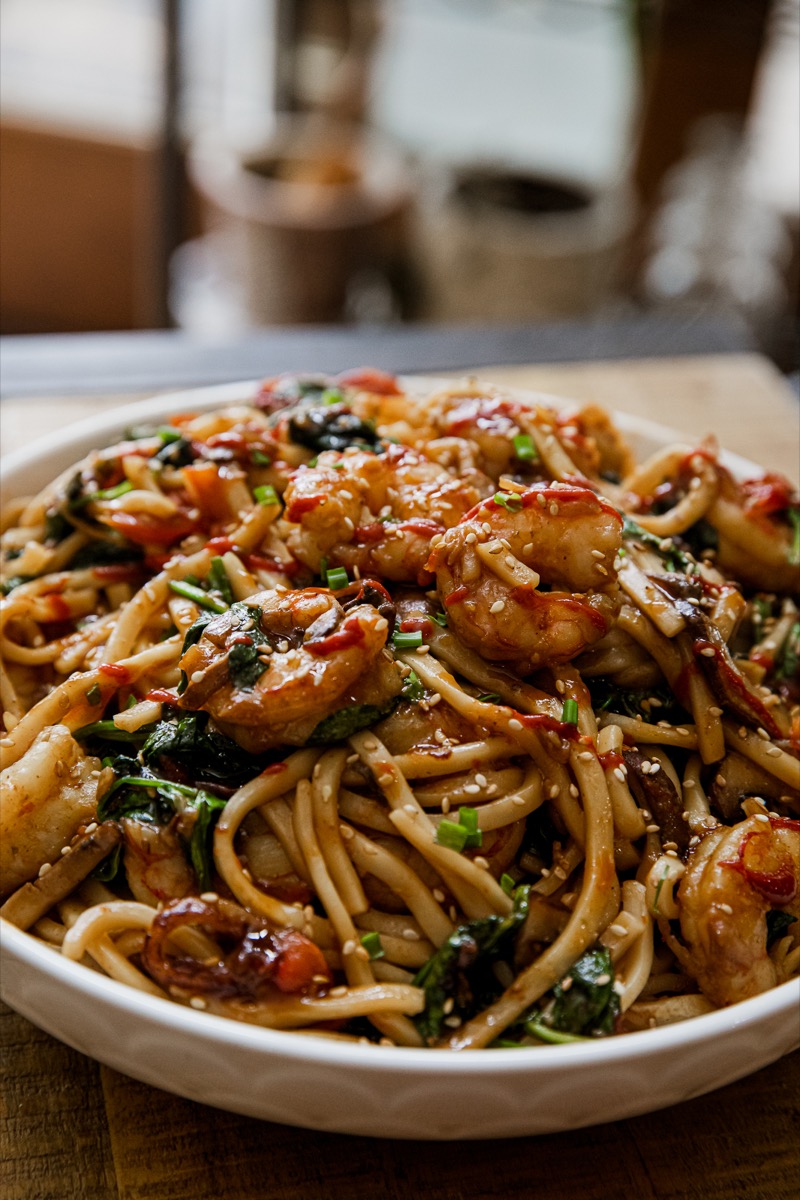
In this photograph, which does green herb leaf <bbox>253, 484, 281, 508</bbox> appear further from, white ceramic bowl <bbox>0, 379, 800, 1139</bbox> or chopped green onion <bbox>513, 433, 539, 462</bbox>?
white ceramic bowl <bbox>0, 379, 800, 1139</bbox>

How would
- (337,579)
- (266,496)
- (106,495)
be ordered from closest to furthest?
1. (337,579)
2. (266,496)
3. (106,495)

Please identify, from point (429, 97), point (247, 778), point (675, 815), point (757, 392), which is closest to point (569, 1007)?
point (675, 815)

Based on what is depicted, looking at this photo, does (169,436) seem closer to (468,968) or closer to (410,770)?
(410,770)

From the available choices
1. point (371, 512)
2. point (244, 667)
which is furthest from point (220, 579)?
point (244, 667)

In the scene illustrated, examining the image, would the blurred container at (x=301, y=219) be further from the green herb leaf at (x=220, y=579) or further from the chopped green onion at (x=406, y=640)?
the chopped green onion at (x=406, y=640)

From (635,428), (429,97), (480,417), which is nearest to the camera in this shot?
(480,417)

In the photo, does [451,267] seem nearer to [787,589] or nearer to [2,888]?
[787,589]

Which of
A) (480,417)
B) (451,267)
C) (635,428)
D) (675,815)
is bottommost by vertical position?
(451,267)

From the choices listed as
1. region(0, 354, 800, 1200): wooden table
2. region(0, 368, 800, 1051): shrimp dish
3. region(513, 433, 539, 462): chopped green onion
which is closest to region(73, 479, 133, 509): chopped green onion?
region(0, 368, 800, 1051): shrimp dish
